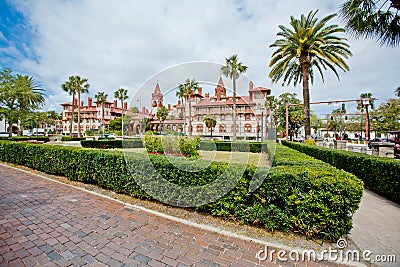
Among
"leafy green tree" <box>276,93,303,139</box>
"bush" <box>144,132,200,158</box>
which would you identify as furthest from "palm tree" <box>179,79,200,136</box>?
"leafy green tree" <box>276,93,303,139</box>

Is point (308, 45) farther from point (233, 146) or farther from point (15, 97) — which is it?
point (15, 97)

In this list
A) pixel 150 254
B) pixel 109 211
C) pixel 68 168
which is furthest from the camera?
pixel 68 168

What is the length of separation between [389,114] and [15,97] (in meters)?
56.1

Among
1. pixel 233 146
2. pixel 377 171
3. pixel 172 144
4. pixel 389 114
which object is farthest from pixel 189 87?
pixel 389 114

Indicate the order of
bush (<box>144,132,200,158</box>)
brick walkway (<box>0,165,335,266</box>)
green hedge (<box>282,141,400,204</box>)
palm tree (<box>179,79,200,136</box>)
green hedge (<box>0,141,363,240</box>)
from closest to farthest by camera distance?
brick walkway (<box>0,165,335,266</box>) → green hedge (<box>0,141,363,240</box>) → green hedge (<box>282,141,400,204</box>) → palm tree (<box>179,79,200,136</box>) → bush (<box>144,132,200,158</box>)

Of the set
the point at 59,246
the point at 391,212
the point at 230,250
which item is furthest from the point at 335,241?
the point at 59,246

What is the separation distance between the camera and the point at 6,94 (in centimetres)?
1642

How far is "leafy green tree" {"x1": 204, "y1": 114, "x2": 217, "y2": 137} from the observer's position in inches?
402

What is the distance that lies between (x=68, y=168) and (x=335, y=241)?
783 centimetres

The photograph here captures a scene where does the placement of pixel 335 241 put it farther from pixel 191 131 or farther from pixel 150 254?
pixel 191 131

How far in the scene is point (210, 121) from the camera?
10914 millimetres

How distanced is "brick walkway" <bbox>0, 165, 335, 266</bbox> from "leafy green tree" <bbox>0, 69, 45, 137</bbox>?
675 inches

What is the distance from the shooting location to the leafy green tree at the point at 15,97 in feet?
54.4

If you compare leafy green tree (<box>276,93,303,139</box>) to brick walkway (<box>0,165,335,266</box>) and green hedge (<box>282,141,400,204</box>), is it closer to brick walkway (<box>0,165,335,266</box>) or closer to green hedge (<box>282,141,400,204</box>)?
green hedge (<box>282,141,400,204</box>)
